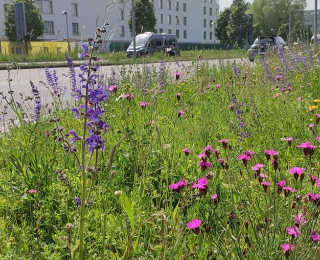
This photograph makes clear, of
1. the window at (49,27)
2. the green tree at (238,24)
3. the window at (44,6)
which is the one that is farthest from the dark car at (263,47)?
the green tree at (238,24)

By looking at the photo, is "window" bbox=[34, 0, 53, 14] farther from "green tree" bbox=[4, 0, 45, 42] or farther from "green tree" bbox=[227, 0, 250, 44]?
"green tree" bbox=[227, 0, 250, 44]

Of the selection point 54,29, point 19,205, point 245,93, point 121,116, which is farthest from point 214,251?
point 54,29

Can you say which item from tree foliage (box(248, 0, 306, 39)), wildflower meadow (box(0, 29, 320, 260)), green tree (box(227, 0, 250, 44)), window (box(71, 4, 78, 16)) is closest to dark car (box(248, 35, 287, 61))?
wildflower meadow (box(0, 29, 320, 260))

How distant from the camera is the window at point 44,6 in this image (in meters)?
42.8

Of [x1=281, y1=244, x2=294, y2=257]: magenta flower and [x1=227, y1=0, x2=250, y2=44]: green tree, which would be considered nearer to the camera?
[x1=281, y1=244, x2=294, y2=257]: magenta flower

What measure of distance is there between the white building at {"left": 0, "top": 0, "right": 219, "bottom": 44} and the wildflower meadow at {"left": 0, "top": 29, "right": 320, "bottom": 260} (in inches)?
1089

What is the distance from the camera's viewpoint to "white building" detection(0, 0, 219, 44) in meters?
43.3

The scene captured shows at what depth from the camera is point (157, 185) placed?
2.51 metres

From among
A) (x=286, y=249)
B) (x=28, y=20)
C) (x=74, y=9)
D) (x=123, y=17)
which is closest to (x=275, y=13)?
(x=74, y=9)

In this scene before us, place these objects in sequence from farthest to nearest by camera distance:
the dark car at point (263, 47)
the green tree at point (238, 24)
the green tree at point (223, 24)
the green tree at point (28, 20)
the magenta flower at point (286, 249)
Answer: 1. the green tree at point (223, 24)
2. the green tree at point (238, 24)
3. the green tree at point (28, 20)
4. the dark car at point (263, 47)
5. the magenta flower at point (286, 249)

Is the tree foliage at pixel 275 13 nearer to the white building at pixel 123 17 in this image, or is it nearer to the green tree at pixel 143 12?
the white building at pixel 123 17

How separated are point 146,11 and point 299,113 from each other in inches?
1742

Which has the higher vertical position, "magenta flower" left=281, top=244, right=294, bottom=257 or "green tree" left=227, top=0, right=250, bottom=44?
"green tree" left=227, top=0, right=250, bottom=44

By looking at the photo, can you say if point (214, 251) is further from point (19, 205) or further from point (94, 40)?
point (19, 205)
